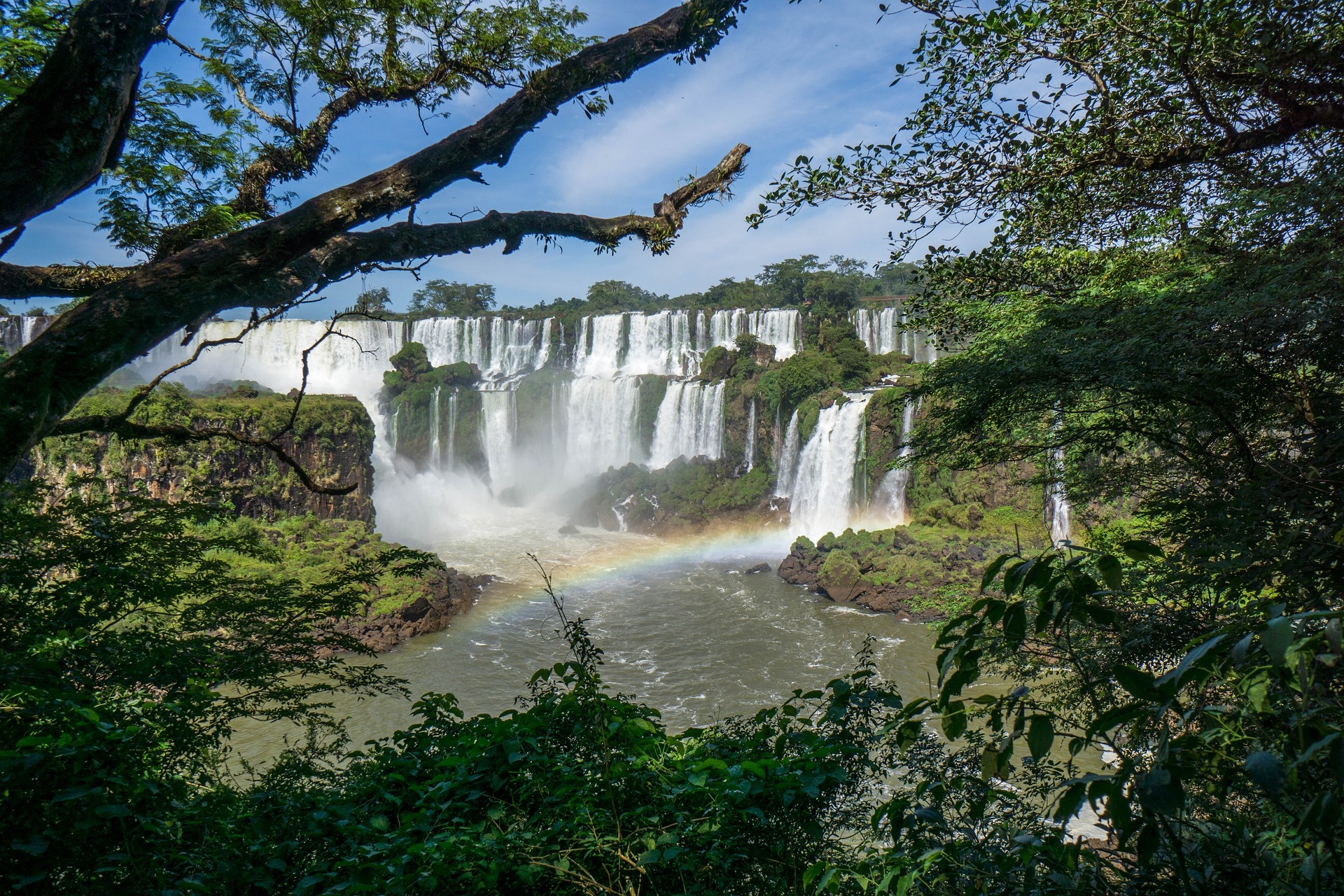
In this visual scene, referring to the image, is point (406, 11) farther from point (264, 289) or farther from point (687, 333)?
point (687, 333)

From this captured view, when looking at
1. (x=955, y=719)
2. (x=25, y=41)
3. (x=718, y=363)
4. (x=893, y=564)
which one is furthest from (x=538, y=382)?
(x=955, y=719)

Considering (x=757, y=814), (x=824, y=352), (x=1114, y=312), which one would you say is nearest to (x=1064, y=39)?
(x=1114, y=312)

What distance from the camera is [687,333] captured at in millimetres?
28859

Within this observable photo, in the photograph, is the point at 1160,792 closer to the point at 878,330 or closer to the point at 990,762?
the point at 990,762

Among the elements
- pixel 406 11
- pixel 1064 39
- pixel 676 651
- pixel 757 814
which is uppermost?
pixel 406 11

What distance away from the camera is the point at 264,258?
2.92 meters

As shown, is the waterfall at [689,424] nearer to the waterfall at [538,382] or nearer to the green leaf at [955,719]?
the waterfall at [538,382]

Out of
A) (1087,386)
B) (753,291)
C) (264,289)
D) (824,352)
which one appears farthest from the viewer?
(753,291)

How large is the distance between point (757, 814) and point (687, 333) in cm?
2757

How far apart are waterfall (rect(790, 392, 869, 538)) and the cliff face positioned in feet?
40.9

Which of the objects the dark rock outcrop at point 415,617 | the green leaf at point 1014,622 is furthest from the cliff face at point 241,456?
the green leaf at point 1014,622

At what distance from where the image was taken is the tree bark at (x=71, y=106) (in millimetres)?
2523

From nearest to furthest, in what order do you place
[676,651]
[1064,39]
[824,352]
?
1. [1064,39]
2. [676,651]
3. [824,352]

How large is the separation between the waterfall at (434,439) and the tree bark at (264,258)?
26.4 metres
